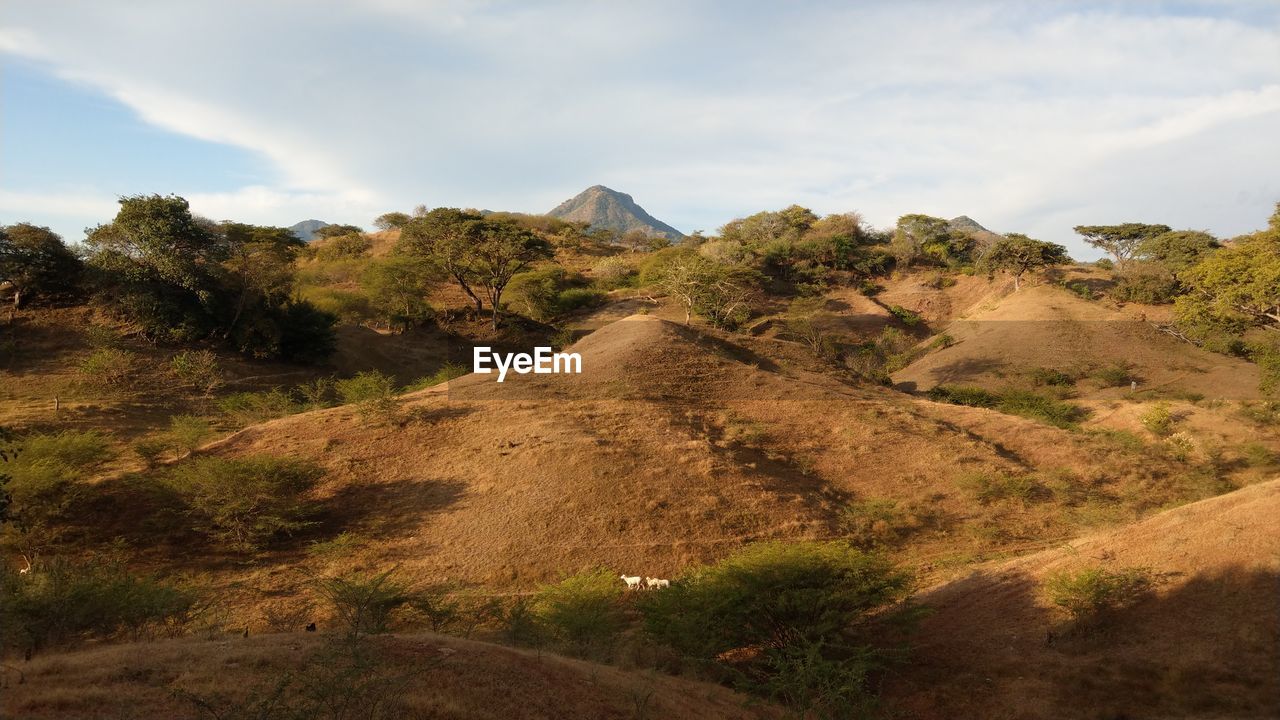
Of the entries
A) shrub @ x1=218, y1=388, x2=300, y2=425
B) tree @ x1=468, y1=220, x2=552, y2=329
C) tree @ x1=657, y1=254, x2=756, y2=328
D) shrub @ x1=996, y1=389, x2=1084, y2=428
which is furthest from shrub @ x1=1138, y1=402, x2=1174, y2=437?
tree @ x1=468, y1=220, x2=552, y2=329

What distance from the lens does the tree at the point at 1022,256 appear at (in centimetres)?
4684

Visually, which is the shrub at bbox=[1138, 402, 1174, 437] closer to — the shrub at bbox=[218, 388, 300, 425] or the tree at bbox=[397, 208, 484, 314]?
the shrub at bbox=[218, 388, 300, 425]

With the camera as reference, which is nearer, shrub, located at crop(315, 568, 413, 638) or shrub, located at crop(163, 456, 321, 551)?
shrub, located at crop(315, 568, 413, 638)

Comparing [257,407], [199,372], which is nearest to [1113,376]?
[257,407]

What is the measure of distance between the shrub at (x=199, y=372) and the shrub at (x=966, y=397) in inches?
1132

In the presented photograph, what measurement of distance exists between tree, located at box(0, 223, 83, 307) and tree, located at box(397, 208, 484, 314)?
16.2 meters

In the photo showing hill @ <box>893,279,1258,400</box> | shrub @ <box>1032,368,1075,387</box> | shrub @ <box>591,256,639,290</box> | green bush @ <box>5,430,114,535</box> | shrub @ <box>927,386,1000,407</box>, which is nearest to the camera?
green bush @ <box>5,430,114,535</box>

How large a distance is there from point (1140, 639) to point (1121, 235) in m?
63.7

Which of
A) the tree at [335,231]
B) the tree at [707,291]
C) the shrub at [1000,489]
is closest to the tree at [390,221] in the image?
the tree at [335,231]

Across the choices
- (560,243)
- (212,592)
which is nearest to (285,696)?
(212,592)

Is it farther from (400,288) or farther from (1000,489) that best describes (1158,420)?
(400,288)

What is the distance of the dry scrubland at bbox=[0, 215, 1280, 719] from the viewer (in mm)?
7195

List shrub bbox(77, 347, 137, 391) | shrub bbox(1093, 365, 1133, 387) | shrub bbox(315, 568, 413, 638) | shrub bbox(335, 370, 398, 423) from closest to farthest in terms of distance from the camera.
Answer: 1. shrub bbox(315, 568, 413, 638)
2. shrub bbox(335, 370, 398, 423)
3. shrub bbox(77, 347, 137, 391)
4. shrub bbox(1093, 365, 1133, 387)

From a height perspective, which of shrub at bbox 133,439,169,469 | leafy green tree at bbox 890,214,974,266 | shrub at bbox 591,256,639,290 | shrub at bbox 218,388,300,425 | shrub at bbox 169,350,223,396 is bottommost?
shrub at bbox 133,439,169,469
